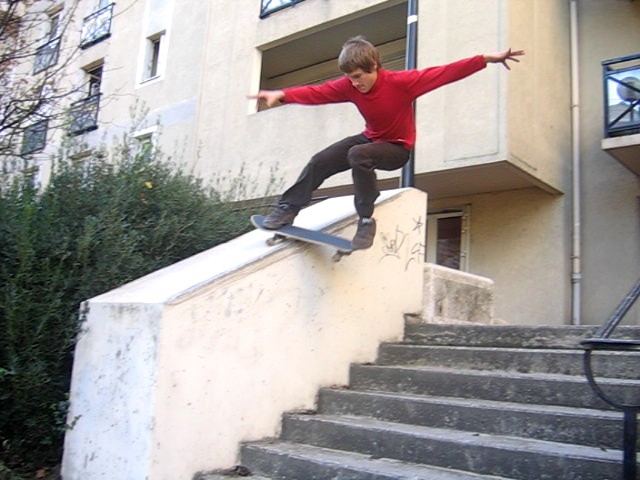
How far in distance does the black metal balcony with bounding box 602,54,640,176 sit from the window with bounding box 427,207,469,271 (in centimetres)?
275

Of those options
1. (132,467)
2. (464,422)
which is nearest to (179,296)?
(132,467)

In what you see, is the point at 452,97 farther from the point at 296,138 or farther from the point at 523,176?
the point at 296,138

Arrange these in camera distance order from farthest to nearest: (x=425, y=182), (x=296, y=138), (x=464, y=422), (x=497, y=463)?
(x=296, y=138)
(x=425, y=182)
(x=464, y=422)
(x=497, y=463)

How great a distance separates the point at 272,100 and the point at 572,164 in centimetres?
755

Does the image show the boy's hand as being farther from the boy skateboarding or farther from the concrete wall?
the concrete wall

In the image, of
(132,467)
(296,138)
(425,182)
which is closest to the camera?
(132,467)

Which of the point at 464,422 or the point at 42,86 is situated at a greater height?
the point at 42,86

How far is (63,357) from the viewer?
3.99 metres

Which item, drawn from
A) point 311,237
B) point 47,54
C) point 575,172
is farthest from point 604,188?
point 47,54

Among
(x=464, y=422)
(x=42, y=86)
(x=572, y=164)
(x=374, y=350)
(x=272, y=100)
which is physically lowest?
(x=464, y=422)

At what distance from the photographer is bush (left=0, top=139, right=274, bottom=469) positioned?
12.5 ft

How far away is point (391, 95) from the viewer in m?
4.21

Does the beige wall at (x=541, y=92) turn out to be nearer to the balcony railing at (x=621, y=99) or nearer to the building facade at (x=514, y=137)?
the building facade at (x=514, y=137)

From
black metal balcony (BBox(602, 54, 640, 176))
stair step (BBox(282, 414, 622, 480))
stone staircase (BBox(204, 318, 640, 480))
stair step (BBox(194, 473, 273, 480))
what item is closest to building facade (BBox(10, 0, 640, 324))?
black metal balcony (BBox(602, 54, 640, 176))
